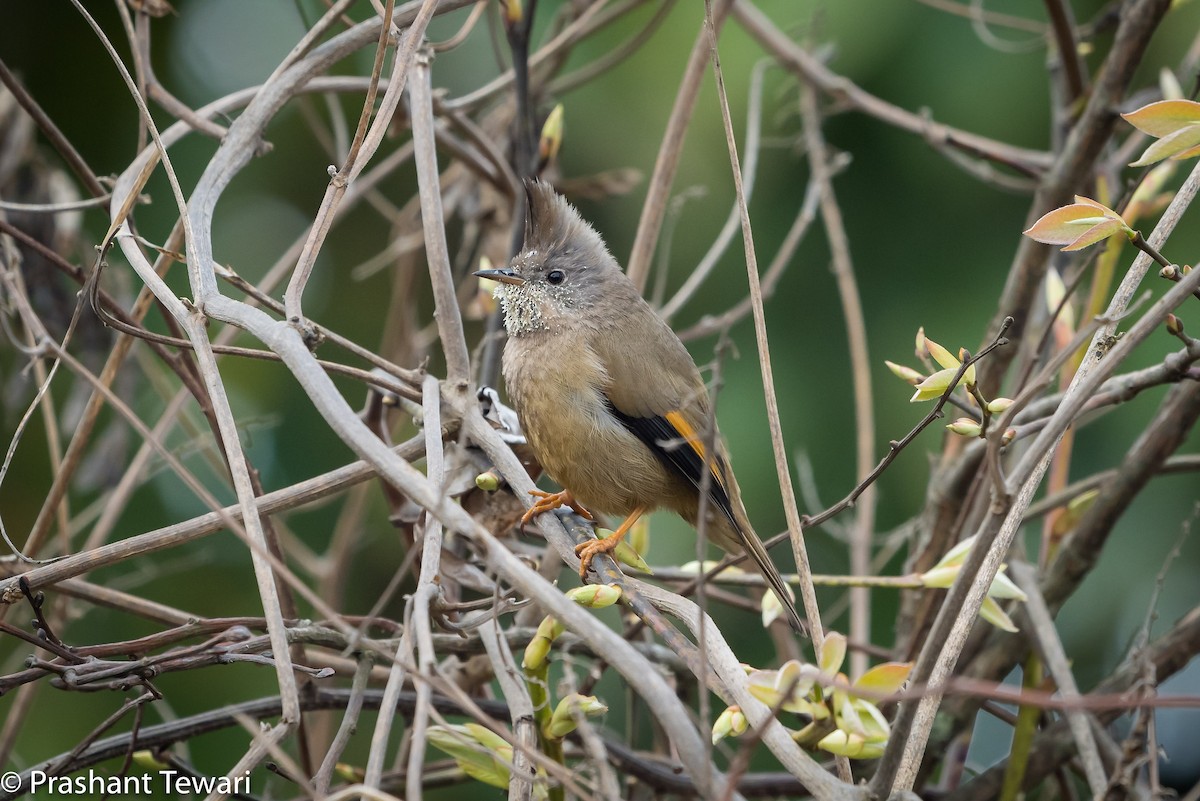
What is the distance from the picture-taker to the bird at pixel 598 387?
305 cm

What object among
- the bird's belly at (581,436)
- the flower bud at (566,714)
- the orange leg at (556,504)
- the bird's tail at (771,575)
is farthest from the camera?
the bird's belly at (581,436)

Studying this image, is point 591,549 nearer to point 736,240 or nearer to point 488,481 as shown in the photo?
point 488,481

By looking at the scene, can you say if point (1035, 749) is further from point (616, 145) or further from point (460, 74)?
point (460, 74)

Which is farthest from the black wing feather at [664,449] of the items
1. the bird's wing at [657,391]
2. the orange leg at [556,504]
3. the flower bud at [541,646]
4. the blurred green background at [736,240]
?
the blurred green background at [736,240]

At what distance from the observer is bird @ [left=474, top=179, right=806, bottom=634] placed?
305 centimetres

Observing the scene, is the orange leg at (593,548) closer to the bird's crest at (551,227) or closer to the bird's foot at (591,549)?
the bird's foot at (591,549)

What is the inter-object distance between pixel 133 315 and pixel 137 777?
3.37 ft

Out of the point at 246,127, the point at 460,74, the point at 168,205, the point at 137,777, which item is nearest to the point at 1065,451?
the point at 246,127

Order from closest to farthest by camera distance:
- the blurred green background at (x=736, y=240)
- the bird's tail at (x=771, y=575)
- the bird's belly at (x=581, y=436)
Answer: the bird's tail at (x=771, y=575) → the bird's belly at (x=581, y=436) → the blurred green background at (x=736, y=240)

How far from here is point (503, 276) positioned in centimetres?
315

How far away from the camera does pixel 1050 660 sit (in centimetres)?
256

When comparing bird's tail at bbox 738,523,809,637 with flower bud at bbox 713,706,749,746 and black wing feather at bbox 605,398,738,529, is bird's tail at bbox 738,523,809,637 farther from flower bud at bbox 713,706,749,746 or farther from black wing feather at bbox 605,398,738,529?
flower bud at bbox 713,706,749,746

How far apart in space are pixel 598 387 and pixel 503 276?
1.37 ft

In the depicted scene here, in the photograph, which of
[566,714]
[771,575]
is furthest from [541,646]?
[771,575]
